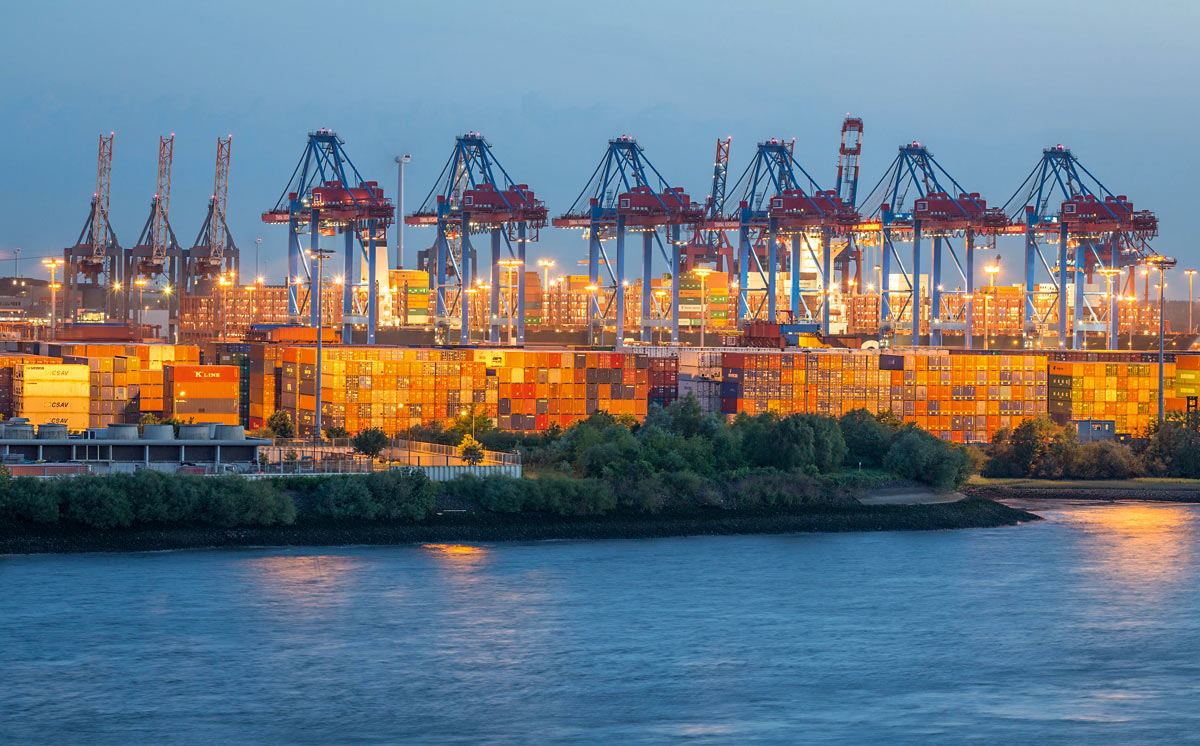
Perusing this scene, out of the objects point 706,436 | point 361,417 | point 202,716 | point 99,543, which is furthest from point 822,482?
point 202,716

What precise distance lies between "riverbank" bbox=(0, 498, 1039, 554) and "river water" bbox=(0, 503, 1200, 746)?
729 mm

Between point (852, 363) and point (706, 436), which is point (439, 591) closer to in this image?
point (706, 436)

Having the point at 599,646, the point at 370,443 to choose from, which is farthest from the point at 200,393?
the point at 599,646

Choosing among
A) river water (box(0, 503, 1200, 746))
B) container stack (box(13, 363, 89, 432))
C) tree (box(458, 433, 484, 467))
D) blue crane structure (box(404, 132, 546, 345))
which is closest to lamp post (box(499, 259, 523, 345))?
blue crane structure (box(404, 132, 546, 345))

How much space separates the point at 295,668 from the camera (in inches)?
994

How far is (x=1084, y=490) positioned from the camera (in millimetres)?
52031

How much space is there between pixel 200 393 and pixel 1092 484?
28.3 meters

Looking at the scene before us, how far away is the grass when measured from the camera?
52.0 metres

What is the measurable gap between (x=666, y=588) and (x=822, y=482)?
12356mm

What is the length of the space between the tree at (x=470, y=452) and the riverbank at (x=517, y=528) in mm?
3313

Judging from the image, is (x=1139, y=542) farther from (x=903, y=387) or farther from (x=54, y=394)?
(x=54, y=394)

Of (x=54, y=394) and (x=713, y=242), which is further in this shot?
(x=713, y=242)

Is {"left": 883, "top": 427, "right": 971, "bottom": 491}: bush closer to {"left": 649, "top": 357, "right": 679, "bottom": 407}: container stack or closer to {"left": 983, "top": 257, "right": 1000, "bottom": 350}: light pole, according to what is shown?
{"left": 649, "top": 357, "right": 679, "bottom": 407}: container stack

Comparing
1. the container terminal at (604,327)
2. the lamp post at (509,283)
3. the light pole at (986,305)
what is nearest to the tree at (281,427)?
the container terminal at (604,327)
